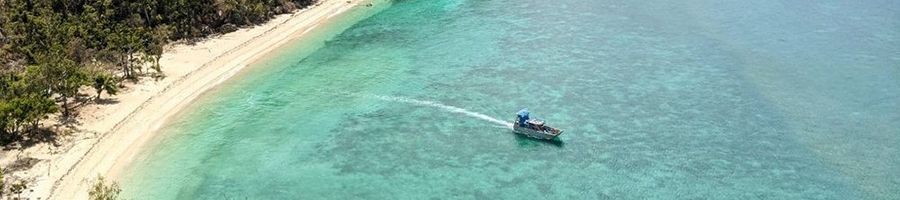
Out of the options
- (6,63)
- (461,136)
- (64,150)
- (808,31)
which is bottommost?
(808,31)

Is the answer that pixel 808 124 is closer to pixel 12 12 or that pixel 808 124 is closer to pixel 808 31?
pixel 808 31

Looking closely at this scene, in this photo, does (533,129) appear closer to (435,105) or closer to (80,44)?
(435,105)

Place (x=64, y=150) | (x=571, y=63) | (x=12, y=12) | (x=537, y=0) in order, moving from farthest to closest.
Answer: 1. (x=537, y=0)
2. (x=571, y=63)
3. (x=12, y=12)
4. (x=64, y=150)

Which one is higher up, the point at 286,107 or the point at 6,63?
the point at 6,63

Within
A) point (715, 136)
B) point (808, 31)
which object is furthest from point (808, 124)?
point (808, 31)

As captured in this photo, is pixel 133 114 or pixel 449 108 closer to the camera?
pixel 133 114

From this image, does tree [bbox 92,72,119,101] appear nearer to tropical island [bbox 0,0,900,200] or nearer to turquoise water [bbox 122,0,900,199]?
tropical island [bbox 0,0,900,200]

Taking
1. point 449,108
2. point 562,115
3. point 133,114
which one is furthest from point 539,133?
point 133,114
